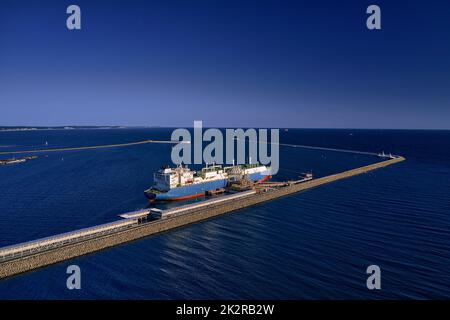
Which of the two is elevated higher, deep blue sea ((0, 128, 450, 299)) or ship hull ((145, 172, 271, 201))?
ship hull ((145, 172, 271, 201))

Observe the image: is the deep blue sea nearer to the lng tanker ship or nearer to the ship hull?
the ship hull

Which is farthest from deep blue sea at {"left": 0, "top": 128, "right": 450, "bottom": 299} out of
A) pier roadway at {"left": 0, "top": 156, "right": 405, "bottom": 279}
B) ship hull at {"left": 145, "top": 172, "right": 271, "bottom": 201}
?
ship hull at {"left": 145, "top": 172, "right": 271, "bottom": 201}

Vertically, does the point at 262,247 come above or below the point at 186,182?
below

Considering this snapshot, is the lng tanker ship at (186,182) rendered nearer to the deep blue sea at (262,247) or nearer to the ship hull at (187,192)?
the ship hull at (187,192)

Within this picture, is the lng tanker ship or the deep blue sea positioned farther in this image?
the lng tanker ship

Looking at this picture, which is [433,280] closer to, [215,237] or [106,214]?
[215,237]

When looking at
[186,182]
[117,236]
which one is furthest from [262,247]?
→ [186,182]

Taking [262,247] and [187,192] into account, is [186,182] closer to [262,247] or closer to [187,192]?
[187,192]
